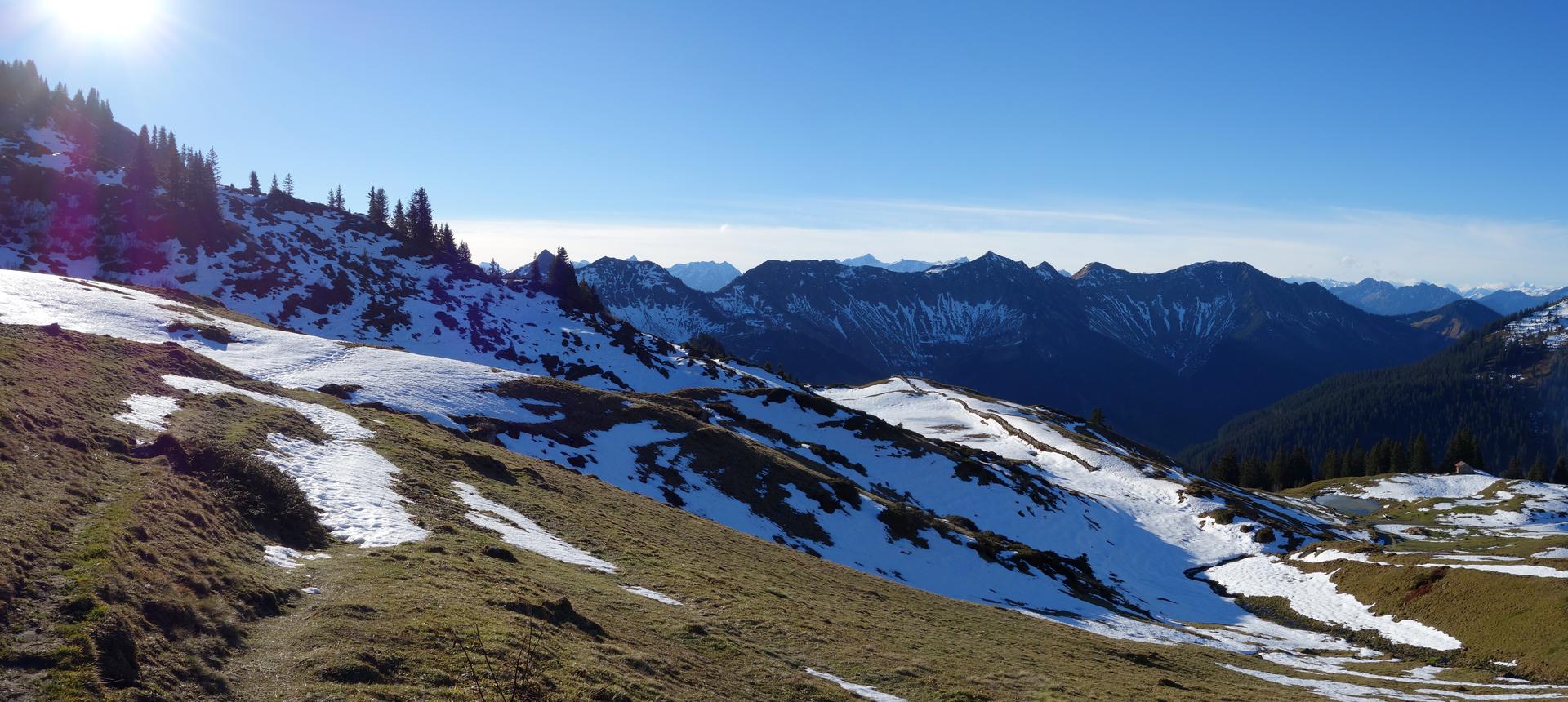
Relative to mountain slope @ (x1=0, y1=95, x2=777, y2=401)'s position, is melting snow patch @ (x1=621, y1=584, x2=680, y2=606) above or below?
below

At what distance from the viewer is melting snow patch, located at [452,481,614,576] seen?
24703 mm

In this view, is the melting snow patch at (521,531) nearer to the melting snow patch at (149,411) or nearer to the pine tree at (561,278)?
the melting snow patch at (149,411)

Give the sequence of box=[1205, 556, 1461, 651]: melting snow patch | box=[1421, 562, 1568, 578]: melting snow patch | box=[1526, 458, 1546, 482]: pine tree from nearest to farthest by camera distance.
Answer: box=[1421, 562, 1568, 578]: melting snow patch, box=[1205, 556, 1461, 651]: melting snow patch, box=[1526, 458, 1546, 482]: pine tree

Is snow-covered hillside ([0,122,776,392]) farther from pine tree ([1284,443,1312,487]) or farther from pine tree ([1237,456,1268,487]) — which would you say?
pine tree ([1284,443,1312,487])

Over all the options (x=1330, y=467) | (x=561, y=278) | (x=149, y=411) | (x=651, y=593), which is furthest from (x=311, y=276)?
(x=1330, y=467)

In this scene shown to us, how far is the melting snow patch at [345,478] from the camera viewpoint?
21297 millimetres

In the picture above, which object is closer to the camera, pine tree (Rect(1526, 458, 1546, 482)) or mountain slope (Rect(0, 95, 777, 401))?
mountain slope (Rect(0, 95, 777, 401))

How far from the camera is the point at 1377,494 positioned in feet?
388

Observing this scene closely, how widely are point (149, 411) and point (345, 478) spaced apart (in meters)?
7.77

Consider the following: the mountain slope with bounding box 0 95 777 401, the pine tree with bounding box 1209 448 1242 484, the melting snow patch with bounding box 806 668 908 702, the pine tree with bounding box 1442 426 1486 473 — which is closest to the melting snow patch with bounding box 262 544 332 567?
the melting snow patch with bounding box 806 668 908 702

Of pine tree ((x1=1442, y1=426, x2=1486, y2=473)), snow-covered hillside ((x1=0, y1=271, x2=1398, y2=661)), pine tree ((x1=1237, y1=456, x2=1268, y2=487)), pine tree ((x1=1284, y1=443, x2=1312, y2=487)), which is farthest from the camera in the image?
pine tree ((x1=1284, y1=443, x2=1312, y2=487))

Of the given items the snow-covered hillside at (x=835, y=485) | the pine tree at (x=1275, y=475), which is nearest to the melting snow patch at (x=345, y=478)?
the snow-covered hillside at (x=835, y=485)

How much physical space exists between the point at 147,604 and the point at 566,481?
24628 mm

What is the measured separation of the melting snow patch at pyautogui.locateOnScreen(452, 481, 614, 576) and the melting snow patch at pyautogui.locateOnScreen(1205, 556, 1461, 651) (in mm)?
43602
